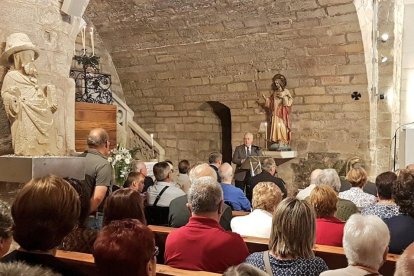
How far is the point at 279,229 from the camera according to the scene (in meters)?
2.56

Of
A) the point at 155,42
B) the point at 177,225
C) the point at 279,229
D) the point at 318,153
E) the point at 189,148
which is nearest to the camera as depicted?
the point at 279,229

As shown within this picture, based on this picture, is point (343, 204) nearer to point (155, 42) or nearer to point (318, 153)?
point (318, 153)

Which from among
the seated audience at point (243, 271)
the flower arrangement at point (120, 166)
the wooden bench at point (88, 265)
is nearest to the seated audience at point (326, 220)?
the wooden bench at point (88, 265)

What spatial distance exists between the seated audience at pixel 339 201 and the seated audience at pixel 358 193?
50 cm

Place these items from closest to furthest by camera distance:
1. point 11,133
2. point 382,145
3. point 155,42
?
point 11,133, point 382,145, point 155,42

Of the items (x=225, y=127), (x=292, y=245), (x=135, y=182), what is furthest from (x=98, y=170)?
(x=225, y=127)

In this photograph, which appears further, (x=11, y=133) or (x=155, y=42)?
(x=155, y=42)

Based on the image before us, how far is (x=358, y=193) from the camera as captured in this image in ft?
16.3

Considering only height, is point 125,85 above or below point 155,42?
below

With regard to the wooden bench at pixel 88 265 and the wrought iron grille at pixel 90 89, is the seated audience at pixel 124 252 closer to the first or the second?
the wooden bench at pixel 88 265

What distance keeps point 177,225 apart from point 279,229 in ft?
5.61

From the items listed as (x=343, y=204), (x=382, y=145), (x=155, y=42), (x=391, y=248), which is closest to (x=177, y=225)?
(x=343, y=204)

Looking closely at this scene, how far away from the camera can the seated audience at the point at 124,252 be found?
1.74m

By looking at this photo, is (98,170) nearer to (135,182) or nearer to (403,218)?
(135,182)
